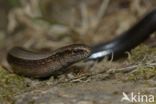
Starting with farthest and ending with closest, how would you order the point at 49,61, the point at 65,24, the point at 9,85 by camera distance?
the point at 65,24
the point at 49,61
the point at 9,85

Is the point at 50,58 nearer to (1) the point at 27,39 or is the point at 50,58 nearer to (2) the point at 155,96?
(2) the point at 155,96

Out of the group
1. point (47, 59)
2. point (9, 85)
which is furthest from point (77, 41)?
point (9, 85)

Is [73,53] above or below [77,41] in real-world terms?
below

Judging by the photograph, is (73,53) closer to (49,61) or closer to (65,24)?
(49,61)

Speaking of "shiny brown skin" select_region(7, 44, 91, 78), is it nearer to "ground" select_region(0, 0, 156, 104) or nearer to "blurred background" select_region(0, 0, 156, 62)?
"ground" select_region(0, 0, 156, 104)

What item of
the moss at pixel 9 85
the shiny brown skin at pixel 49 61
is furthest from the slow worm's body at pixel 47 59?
the moss at pixel 9 85

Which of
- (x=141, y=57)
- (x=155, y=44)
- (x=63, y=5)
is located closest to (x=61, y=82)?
(x=141, y=57)
